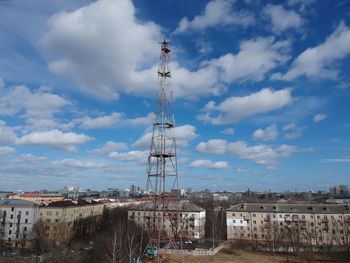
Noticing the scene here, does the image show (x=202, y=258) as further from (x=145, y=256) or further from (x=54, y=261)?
(x=54, y=261)

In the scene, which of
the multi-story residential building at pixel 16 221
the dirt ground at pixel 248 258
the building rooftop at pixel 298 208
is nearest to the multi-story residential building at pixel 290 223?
the building rooftop at pixel 298 208

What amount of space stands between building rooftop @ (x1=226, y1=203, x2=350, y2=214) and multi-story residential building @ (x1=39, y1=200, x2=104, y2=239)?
32.9 metres

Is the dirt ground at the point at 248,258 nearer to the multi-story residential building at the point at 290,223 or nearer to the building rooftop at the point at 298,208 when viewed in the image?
the multi-story residential building at the point at 290,223

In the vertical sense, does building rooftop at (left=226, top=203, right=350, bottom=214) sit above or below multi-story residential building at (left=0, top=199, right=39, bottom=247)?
above

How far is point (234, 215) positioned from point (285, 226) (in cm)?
1000

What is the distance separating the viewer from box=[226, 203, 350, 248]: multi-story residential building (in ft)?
194

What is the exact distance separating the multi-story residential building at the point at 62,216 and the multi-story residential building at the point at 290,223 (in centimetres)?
3221

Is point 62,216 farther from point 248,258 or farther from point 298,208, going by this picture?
point 298,208

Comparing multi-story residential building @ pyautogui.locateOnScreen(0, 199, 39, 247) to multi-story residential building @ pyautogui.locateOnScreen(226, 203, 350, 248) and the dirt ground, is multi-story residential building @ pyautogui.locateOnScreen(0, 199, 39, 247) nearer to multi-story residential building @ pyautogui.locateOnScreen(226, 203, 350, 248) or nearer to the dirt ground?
the dirt ground

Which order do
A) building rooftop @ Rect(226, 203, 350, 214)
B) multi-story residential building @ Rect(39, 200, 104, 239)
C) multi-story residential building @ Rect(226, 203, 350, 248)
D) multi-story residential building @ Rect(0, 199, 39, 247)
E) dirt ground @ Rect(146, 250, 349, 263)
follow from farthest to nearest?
multi-story residential building @ Rect(0, 199, 39, 247) < building rooftop @ Rect(226, 203, 350, 214) < multi-story residential building @ Rect(39, 200, 104, 239) < multi-story residential building @ Rect(226, 203, 350, 248) < dirt ground @ Rect(146, 250, 349, 263)

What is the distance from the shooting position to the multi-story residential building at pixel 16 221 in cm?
6360

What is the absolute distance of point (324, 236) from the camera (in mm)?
60875

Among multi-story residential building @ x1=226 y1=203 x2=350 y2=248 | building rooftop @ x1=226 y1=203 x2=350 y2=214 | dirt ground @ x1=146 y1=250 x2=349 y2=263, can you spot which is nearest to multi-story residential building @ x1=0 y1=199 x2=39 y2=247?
dirt ground @ x1=146 y1=250 x2=349 y2=263

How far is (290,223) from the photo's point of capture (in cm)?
6331
